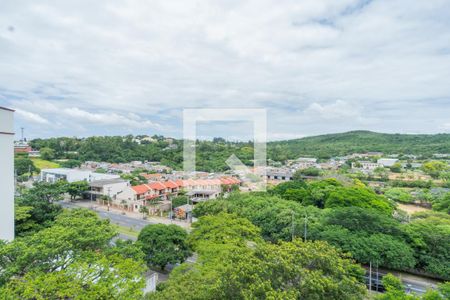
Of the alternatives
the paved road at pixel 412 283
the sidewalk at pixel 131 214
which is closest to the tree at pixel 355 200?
the paved road at pixel 412 283

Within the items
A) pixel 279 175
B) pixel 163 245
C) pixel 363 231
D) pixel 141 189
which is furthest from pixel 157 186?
pixel 279 175

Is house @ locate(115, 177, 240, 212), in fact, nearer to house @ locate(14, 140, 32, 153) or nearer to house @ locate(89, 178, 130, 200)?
house @ locate(89, 178, 130, 200)

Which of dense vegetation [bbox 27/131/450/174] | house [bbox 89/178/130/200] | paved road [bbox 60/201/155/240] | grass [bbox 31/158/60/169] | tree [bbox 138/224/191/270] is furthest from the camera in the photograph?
grass [bbox 31/158/60/169]

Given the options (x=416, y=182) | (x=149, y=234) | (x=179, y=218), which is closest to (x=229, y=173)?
(x=179, y=218)

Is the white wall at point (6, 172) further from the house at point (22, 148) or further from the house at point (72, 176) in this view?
the house at point (22, 148)

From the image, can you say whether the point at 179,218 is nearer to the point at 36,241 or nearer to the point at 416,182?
the point at 36,241

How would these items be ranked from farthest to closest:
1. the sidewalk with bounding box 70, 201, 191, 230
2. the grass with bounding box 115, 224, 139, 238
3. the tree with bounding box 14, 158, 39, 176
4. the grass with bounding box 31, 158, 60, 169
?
the grass with bounding box 31, 158, 60, 169 → the tree with bounding box 14, 158, 39, 176 → the sidewalk with bounding box 70, 201, 191, 230 → the grass with bounding box 115, 224, 139, 238

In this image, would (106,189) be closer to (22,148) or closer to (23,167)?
(23,167)

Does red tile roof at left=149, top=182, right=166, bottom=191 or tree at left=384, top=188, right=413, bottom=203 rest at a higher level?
red tile roof at left=149, top=182, right=166, bottom=191

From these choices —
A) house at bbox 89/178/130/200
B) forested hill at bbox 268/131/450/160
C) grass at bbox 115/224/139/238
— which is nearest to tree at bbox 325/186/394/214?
grass at bbox 115/224/139/238
